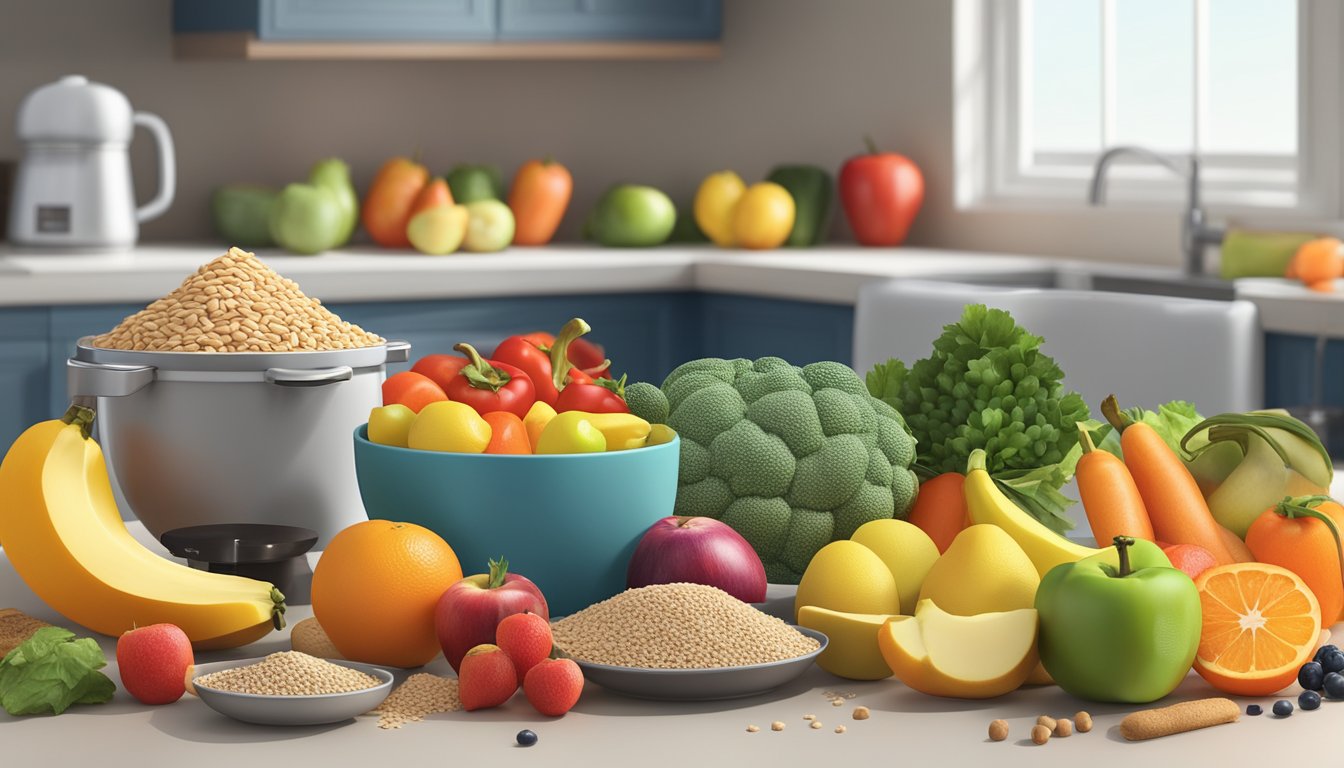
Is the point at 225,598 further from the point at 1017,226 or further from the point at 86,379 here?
the point at 1017,226

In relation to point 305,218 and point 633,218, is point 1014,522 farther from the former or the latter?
point 633,218

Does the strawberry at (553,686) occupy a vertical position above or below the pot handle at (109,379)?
Answer: below

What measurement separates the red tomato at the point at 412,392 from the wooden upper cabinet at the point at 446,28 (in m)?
2.63

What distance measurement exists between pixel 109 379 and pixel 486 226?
8.46ft

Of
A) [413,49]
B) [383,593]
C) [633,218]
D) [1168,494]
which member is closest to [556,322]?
[633,218]

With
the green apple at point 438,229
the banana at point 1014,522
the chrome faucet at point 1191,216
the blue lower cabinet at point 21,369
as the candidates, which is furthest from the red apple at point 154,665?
the green apple at point 438,229

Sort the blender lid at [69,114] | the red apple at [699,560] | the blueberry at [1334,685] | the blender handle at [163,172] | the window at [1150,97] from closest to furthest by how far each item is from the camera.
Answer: the blueberry at [1334,685] → the red apple at [699,560] → the window at [1150,97] → the blender lid at [69,114] → the blender handle at [163,172]

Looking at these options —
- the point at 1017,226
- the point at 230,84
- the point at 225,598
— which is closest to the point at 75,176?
the point at 230,84

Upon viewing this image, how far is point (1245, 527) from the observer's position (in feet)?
3.77

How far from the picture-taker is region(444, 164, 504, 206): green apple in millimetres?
3973

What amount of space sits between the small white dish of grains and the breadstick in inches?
15.0

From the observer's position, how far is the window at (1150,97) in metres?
3.20

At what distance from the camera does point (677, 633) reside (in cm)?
91

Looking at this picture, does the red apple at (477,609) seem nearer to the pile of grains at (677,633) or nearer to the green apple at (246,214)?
the pile of grains at (677,633)
